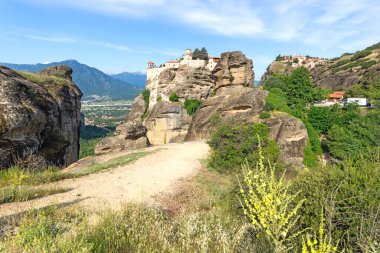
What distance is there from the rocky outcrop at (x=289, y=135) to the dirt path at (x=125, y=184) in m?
7.85

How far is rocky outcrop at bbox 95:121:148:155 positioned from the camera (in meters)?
26.5

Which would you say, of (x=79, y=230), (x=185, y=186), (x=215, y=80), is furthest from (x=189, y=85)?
(x=79, y=230)

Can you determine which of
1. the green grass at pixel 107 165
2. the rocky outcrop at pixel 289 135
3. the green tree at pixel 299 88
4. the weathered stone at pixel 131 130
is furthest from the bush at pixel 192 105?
the green grass at pixel 107 165

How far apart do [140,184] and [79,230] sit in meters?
8.22

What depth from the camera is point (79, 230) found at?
5.46 m

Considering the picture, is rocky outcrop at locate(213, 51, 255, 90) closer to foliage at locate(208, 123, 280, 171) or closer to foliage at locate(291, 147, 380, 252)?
foliage at locate(208, 123, 280, 171)

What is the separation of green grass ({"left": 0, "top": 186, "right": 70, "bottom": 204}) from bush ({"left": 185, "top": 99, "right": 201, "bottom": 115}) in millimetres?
32327

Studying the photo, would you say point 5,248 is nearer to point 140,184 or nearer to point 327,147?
point 140,184

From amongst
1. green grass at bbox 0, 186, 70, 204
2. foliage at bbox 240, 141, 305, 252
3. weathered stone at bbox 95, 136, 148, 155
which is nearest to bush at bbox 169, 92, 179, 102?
weathered stone at bbox 95, 136, 148, 155

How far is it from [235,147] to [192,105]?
24.9m

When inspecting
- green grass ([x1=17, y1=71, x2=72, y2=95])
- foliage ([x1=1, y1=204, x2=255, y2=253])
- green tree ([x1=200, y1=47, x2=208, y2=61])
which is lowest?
foliage ([x1=1, y1=204, x2=255, y2=253])

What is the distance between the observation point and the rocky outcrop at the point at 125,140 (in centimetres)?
2655

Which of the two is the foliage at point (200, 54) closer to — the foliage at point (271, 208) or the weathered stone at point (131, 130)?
the weathered stone at point (131, 130)

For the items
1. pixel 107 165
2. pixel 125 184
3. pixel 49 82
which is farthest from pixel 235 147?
pixel 49 82
